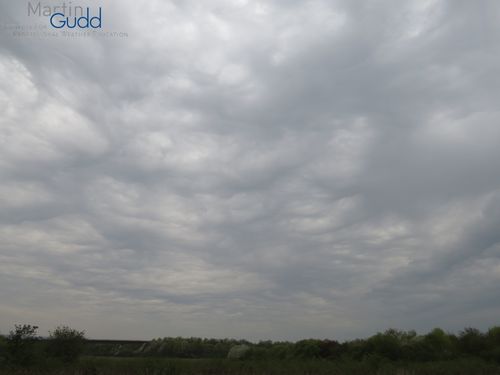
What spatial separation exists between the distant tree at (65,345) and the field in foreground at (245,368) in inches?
71.1

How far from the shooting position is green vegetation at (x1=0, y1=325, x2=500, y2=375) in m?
33.4

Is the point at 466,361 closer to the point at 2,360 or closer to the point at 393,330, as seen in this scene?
the point at 393,330

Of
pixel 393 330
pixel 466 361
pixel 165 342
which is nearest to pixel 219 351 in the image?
pixel 165 342

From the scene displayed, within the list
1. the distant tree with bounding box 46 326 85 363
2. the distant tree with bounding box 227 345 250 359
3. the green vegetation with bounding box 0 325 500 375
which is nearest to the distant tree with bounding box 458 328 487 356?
the green vegetation with bounding box 0 325 500 375

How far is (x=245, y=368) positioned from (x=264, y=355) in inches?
567

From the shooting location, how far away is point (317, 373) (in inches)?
1395

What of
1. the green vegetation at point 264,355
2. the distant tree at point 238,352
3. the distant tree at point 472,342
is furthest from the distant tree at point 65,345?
the distant tree at point 472,342

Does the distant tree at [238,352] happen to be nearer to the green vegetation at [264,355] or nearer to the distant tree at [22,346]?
the green vegetation at [264,355]

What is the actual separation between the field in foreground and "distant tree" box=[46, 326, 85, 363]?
1.81 meters

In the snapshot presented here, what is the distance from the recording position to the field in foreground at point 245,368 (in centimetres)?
3244

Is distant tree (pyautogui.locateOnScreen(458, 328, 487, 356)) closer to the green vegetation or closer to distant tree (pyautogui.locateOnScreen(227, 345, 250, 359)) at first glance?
the green vegetation

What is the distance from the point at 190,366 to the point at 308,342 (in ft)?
58.4

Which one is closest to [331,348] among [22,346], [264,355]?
[264,355]

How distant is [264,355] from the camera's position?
1987 inches
